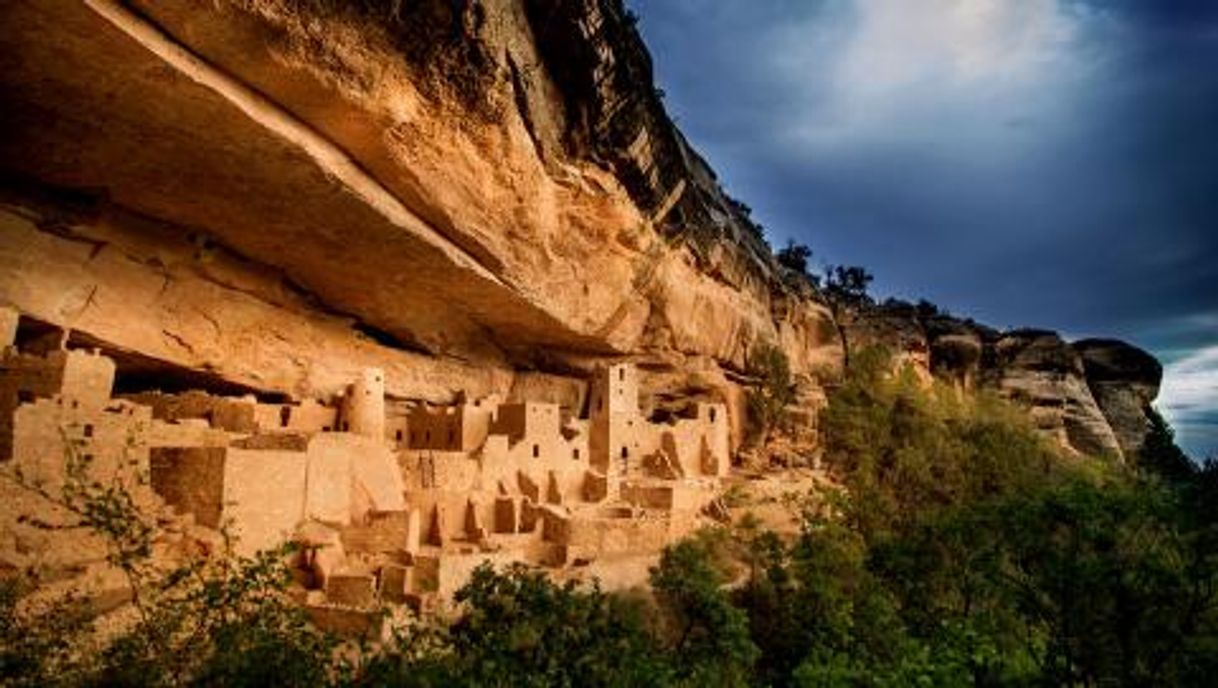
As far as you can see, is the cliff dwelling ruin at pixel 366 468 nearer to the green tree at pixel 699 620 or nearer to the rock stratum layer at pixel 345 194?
the rock stratum layer at pixel 345 194

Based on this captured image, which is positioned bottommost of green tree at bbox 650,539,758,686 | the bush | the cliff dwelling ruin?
green tree at bbox 650,539,758,686

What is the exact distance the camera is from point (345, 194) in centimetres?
1518

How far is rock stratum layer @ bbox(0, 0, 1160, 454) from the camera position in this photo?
1237 centimetres

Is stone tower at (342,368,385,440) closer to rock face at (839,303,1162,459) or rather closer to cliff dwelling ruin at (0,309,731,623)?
cliff dwelling ruin at (0,309,731,623)

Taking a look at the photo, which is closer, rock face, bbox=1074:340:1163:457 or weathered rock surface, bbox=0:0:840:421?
weathered rock surface, bbox=0:0:840:421

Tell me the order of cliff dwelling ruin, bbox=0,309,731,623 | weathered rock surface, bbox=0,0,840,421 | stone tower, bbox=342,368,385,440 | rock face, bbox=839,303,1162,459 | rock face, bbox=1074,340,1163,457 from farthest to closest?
rock face, bbox=1074,340,1163,457
rock face, bbox=839,303,1162,459
stone tower, bbox=342,368,385,440
cliff dwelling ruin, bbox=0,309,731,623
weathered rock surface, bbox=0,0,840,421

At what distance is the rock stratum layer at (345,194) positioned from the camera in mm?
12367

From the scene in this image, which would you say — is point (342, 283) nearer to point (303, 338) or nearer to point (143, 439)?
point (303, 338)

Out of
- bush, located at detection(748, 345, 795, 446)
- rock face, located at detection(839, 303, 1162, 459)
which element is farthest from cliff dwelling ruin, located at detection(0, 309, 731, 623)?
rock face, located at detection(839, 303, 1162, 459)

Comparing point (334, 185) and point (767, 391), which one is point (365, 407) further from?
point (767, 391)

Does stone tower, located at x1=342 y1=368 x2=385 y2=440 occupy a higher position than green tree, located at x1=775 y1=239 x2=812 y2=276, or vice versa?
green tree, located at x1=775 y1=239 x2=812 y2=276

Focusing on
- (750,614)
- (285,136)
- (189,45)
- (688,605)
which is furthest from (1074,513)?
(189,45)

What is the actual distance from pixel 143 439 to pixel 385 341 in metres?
9.14

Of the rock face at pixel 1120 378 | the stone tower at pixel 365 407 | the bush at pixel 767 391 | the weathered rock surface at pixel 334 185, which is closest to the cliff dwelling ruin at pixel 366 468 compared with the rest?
the stone tower at pixel 365 407
